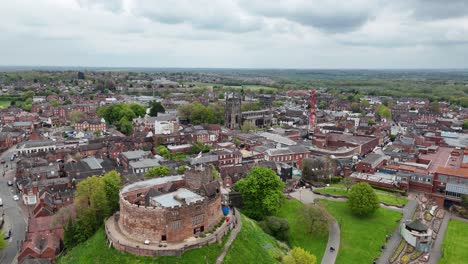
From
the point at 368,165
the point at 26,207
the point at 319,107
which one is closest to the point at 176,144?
the point at 26,207

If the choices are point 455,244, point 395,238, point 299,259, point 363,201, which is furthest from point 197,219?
point 455,244

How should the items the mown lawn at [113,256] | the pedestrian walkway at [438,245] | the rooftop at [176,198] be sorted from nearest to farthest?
the mown lawn at [113,256], the rooftop at [176,198], the pedestrian walkway at [438,245]

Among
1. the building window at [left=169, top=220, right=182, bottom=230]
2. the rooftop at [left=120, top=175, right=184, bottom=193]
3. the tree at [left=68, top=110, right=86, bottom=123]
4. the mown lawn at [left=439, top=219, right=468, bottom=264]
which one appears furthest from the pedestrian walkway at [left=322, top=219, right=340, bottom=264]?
the tree at [left=68, top=110, right=86, bottom=123]

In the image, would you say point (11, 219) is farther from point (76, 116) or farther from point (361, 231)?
point (76, 116)

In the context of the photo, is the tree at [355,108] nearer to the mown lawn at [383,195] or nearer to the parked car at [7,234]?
the mown lawn at [383,195]

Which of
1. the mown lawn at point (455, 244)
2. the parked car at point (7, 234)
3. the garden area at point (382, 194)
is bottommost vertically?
the mown lawn at point (455, 244)

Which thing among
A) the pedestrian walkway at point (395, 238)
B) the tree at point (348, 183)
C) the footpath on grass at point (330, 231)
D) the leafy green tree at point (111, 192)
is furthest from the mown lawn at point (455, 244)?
the leafy green tree at point (111, 192)

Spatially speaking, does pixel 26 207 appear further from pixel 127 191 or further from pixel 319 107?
pixel 319 107
